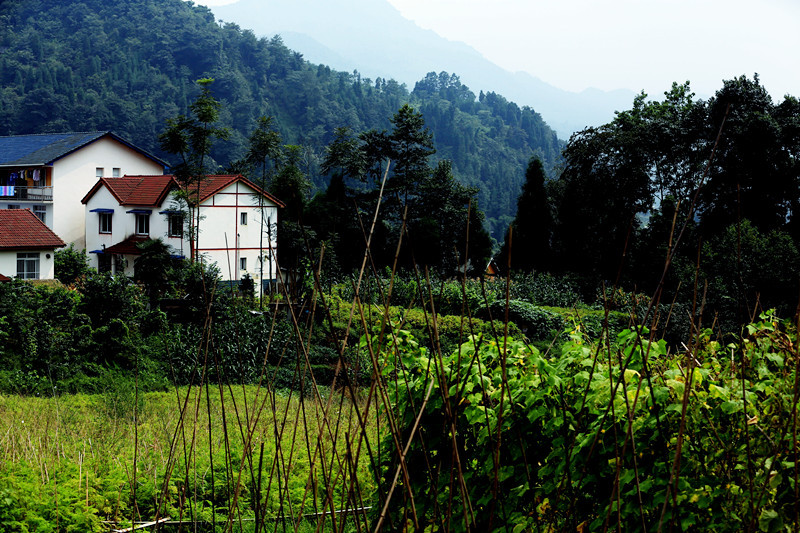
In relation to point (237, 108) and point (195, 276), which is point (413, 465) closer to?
point (195, 276)

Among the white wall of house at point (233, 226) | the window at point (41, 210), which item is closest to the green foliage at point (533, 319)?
the white wall of house at point (233, 226)

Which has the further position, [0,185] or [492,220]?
[492,220]

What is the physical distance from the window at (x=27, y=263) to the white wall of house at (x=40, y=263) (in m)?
0.11

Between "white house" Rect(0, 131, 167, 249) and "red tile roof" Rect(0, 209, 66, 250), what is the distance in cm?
863

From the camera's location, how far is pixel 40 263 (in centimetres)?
1908

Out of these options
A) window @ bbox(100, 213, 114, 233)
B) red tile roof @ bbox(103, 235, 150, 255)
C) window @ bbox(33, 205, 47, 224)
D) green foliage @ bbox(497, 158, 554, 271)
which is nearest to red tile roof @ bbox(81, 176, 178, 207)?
window @ bbox(100, 213, 114, 233)

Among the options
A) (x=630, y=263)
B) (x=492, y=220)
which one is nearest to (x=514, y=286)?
(x=630, y=263)

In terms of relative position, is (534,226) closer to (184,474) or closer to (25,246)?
(25,246)

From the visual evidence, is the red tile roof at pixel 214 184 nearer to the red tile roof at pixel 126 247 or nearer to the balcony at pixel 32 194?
the red tile roof at pixel 126 247

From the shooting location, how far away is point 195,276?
44.2 feet

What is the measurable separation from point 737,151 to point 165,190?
51.1 feet

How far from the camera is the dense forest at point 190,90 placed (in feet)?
165

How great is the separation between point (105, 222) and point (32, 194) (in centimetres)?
668

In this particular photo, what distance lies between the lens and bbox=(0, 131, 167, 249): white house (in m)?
28.3
